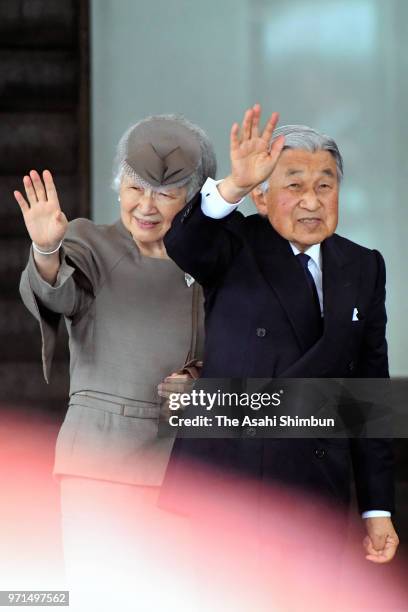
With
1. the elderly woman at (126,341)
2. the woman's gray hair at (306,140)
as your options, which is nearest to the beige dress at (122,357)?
the elderly woman at (126,341)

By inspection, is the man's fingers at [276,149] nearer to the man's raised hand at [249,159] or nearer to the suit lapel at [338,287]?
the man's raised hand at [249,159]

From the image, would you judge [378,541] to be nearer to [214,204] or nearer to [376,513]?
[376,513]

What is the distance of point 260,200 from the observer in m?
1.28

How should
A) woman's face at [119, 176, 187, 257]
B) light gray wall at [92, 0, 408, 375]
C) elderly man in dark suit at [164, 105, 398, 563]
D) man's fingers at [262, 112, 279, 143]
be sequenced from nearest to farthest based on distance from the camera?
man's fingers at [262, 112, 279, 143], elderly man in dark suit at [164, 105, 398, 563], woman's face at [119, 176, 187, 257], light gray wall at [92, 0, 408, 375]

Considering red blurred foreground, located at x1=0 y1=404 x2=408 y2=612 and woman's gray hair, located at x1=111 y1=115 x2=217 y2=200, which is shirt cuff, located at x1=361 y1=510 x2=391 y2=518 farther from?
woman's gray hair, located at x1=111 y1=115 x2=217 y2=200

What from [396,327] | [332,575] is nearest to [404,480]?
[396,327]

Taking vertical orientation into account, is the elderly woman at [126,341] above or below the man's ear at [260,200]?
below

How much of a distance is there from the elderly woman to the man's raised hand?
0.72 feet

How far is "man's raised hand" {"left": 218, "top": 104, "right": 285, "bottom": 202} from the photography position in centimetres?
112

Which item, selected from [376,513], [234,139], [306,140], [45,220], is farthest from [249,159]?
[376,513]

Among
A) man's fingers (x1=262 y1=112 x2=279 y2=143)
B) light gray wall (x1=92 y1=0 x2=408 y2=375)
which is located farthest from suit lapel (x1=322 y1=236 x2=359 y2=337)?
light gray wall (x1=92 y1=0 x2=408 y2=375)

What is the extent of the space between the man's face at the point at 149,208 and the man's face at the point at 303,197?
0.12 m

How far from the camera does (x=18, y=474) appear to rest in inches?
72.6

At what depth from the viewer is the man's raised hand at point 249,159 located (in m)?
1.12
